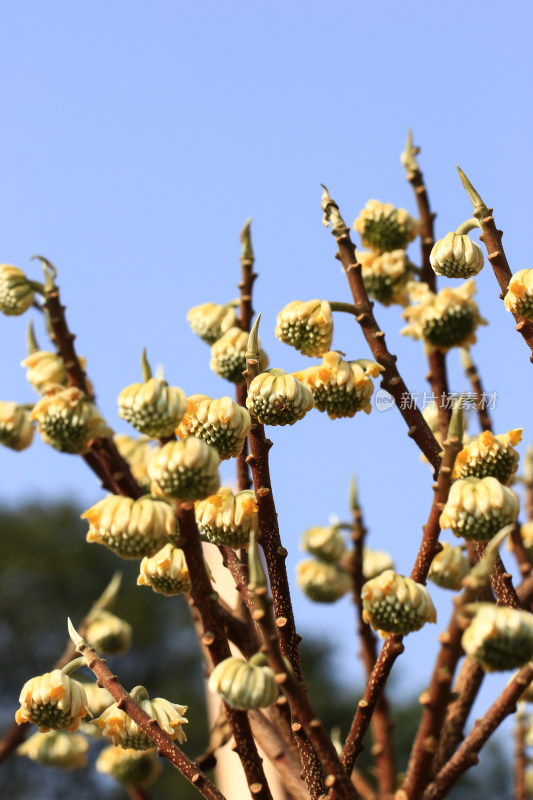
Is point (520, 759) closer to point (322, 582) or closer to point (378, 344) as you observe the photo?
point (322, 582)

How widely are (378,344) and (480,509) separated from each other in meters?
0.24

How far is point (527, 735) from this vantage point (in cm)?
135

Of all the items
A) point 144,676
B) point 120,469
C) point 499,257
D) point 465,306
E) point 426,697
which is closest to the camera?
point 426,697

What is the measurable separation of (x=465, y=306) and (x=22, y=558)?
37.8ft

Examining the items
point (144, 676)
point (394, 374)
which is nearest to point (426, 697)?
point (394, 374)

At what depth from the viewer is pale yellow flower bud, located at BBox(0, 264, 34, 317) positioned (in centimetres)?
99

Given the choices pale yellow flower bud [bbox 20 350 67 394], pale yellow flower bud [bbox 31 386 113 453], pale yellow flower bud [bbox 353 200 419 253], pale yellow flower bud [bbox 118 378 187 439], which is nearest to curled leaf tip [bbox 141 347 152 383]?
pale yellow flower bud [bbox 118 378 187 439]

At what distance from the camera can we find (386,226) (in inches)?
42.3

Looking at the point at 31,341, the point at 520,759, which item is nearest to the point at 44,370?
the point at 31,341

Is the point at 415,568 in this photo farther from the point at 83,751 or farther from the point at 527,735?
the point at 527,735

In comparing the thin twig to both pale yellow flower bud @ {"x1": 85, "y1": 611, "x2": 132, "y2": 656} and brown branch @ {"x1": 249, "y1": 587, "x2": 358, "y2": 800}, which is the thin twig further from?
pale yellow flower bud @ {"x1": 85, "y1": 611, "x2": 132, "y2": 656}

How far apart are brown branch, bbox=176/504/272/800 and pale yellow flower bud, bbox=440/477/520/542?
17 centimetres

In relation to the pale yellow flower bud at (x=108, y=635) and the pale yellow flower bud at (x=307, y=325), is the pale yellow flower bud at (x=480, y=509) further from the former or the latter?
the pale yellow flower bud at (x=108, y=635)

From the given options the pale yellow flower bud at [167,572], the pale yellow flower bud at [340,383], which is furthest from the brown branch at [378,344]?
the pale yellow flower bud at [167,572]
